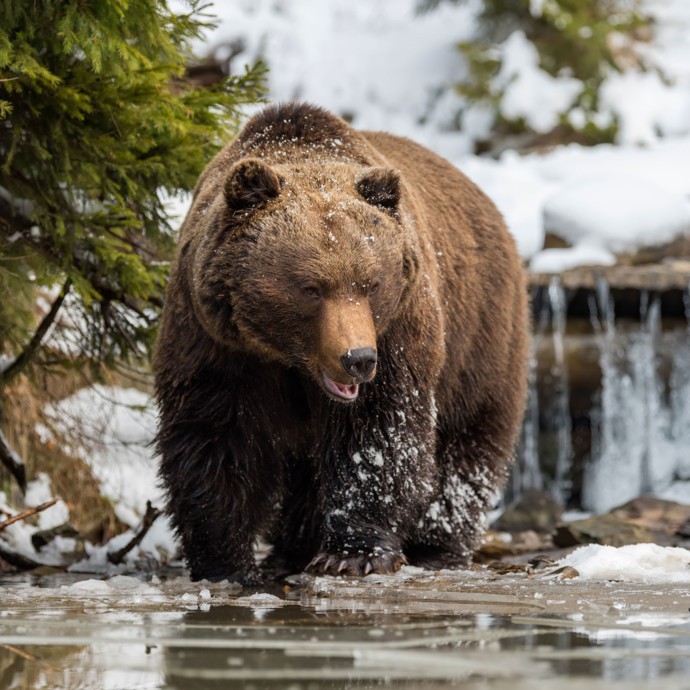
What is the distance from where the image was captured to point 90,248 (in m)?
6.62

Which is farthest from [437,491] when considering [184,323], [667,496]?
[667,496]

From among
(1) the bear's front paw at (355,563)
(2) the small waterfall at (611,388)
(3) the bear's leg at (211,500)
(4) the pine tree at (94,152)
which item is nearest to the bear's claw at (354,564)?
(1) the bear's front paw at (355,563)

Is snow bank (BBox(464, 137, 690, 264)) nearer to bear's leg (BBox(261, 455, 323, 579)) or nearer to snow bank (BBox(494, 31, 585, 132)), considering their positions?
snow bank (BBox(494, 31, 585, 132))

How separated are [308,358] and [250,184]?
31.4 inches

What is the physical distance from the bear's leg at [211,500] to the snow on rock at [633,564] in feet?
4.97

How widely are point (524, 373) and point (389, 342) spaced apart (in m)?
2.30

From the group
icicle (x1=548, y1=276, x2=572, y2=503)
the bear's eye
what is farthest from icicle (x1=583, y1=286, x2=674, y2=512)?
the bear's eye

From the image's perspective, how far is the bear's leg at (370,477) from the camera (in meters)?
5.69

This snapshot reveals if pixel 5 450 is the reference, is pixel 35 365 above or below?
above

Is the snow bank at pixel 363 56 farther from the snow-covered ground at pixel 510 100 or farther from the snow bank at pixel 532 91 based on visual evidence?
the snow bank at pixel 532 91

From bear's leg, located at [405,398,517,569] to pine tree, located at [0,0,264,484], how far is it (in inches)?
74.4

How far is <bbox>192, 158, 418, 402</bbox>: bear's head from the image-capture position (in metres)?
5.08

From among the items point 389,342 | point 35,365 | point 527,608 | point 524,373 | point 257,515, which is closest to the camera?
point 527,608

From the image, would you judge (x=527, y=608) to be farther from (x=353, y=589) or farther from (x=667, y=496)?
(x=667, y=496)
